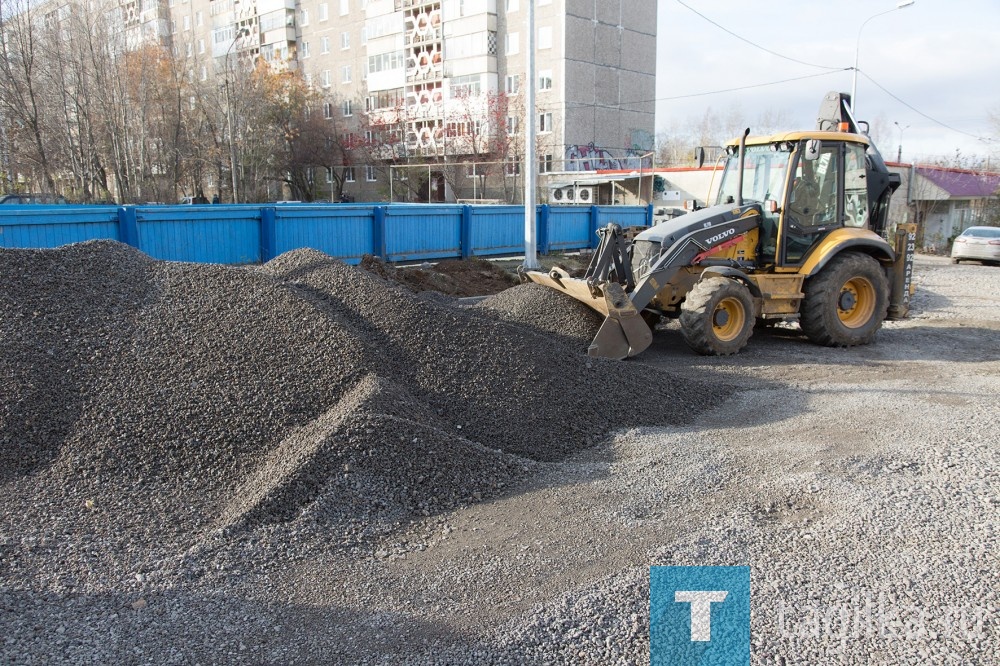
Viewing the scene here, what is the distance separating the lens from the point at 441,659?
3.46 m

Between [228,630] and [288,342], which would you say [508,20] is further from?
[228,630]

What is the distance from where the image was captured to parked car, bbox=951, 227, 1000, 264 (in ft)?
73.3

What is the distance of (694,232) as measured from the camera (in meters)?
9.38

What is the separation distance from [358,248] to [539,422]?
1009cm

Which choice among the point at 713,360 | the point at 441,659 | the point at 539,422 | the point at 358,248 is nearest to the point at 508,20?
the point at 358,248

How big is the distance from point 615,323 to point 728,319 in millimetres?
1773

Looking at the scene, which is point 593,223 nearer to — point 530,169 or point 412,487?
point 530,169

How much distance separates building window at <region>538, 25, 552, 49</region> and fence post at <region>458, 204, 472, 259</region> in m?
29.4

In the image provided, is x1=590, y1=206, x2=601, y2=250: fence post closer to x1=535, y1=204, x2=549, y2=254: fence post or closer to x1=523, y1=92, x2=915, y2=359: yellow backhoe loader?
x1=535, y1=204, x2=549, y2=254: fence post

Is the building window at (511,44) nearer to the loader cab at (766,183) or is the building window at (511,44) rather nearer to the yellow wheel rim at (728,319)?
the loader cab at (766,183)

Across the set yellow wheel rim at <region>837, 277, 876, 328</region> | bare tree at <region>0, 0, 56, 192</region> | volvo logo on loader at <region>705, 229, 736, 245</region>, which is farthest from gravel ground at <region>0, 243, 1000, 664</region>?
bare tree at <region>0, 0, 56, 192</region>

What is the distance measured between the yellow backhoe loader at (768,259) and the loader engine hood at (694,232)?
0.05 ft

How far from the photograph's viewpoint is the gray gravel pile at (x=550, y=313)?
894 cm
